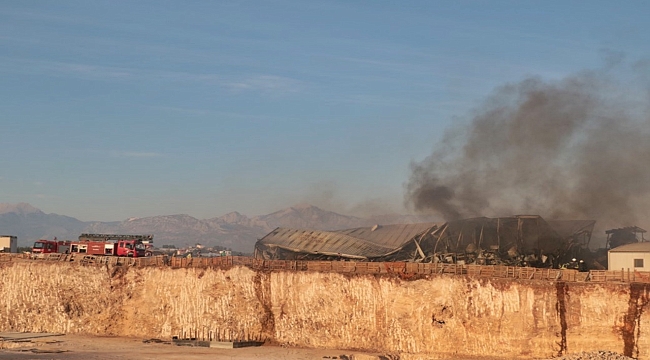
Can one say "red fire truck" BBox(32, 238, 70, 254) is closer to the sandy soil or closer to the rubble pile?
the sandy soil

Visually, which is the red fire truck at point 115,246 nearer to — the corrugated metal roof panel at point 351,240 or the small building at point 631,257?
the corrugated metal roof panel at point 351,240

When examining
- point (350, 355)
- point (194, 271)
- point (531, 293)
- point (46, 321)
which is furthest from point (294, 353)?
point (46, 321)

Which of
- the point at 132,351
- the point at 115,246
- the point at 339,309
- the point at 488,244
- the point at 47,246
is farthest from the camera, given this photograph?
the point at 47,246

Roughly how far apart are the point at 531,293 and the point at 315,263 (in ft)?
65.6

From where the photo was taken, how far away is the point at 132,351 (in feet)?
212

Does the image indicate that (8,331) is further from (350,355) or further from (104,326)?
(350,355)

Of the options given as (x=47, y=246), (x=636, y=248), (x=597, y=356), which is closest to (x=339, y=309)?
(x=597, y=356)

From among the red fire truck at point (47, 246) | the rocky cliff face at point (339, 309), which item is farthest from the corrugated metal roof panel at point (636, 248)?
the red fire truck at point (47, 246)

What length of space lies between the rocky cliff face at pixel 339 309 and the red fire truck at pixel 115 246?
36.5ft

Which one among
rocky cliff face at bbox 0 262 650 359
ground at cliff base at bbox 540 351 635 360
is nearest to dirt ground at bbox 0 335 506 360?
rocky cliff face at bbox 0 262 650 359

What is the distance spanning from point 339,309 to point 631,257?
26.9 m

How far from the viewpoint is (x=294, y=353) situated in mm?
64500

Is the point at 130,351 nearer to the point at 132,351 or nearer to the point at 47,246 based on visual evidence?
the point at 132,351

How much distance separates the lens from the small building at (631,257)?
68125 mm
